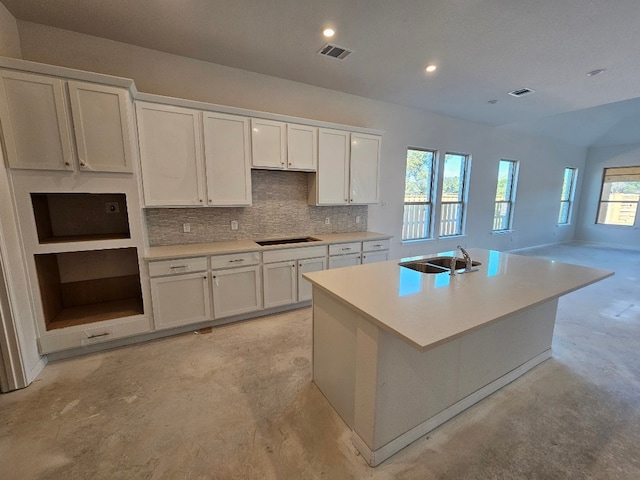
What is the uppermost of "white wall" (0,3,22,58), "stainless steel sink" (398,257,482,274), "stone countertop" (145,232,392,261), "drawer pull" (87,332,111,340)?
"white wall" (0,3,22,58)

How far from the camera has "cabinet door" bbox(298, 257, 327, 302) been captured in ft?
10.9

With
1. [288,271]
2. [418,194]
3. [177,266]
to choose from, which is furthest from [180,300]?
[418,194]

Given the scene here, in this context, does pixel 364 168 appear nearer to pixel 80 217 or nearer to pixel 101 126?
pixel 101 126

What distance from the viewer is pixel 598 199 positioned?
8.03m

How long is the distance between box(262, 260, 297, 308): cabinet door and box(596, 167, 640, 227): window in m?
9.86

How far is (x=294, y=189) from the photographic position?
12.2 ft

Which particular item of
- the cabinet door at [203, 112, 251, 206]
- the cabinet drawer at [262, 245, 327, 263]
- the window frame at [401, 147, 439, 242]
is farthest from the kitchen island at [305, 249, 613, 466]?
the window frame at [401, 147, 439, 242]

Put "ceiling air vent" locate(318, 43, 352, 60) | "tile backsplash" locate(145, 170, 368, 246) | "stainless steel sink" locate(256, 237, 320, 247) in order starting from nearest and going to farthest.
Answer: "ceiling air vent" locate(318, 43, 352, 60)
"tile backsplash" locate(145, 170, 368, 246)
"stainless steel sink" locate(256, 237, 320, 247)

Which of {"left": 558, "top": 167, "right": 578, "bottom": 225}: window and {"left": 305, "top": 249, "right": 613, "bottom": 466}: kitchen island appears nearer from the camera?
{"left": 305, "top": 249, "right": 613, "bottom": 466}: kitchen island

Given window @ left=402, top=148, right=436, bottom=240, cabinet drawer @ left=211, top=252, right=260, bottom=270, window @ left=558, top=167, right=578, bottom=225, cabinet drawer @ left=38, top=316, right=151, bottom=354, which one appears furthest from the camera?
window @ left=558, top=167, right=578, bottom=225

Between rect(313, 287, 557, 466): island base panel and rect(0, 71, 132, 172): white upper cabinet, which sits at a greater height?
rect(0, 71, 132, 172): white upper cabinet

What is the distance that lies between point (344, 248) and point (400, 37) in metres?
2.33

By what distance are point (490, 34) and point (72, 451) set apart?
170 inches

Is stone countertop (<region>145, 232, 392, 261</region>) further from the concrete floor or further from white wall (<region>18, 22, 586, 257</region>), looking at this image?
white wall (<region>18, 22, 586, 257</region>)
